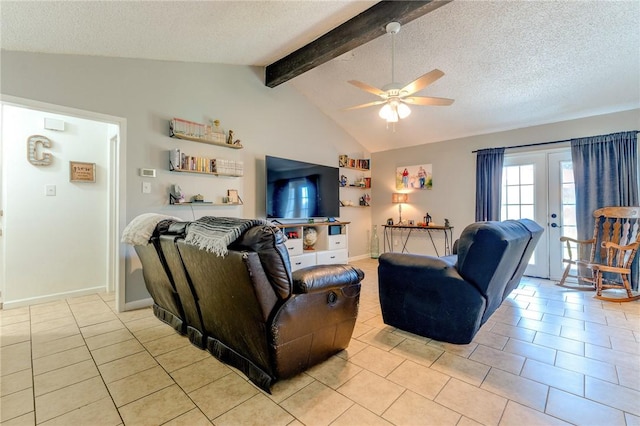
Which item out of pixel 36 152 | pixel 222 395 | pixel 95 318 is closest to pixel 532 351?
pixel 222 395

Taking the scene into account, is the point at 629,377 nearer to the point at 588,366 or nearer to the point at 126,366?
the point at 588,366

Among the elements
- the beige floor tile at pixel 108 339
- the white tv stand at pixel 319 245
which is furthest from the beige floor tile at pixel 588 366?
the beige floor tile at pixel 108 339

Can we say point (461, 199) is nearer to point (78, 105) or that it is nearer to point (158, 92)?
point (158, 92)

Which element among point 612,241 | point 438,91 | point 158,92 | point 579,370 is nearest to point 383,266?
point 579,370

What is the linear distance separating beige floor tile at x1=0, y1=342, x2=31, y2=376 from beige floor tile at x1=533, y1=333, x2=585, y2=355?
12.5 ft

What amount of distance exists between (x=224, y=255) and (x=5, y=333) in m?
2.51

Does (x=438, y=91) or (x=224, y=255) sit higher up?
(x=438, y=91)

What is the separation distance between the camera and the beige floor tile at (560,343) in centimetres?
218

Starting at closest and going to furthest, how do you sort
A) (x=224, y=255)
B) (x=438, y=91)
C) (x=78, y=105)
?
(x=224, y=255) < (x=78, y=105) < (x=438, y=91)

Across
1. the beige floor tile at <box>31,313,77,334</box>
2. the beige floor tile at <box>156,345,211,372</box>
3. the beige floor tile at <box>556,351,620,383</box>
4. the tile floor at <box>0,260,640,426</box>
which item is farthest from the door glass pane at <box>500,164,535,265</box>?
the beige floor tile at <box>31,313,77,334</box>

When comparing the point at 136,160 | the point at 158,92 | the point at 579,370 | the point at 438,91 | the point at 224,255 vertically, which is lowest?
the point at 579,370

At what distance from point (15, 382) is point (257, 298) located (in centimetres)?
169

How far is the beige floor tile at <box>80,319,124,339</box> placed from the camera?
2453 millimetres

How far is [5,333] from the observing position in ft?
7.97
